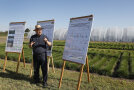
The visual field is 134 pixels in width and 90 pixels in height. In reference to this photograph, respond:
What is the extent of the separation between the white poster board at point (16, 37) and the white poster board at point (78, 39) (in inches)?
108

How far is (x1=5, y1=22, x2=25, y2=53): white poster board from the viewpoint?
6637 millimetres

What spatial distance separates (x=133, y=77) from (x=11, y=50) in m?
5.62

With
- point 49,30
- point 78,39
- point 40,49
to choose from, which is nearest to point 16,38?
point 49,30

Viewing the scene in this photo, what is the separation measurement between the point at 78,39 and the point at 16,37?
11.8ft

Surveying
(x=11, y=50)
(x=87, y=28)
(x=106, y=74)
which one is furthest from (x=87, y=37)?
(x=11, y=50)

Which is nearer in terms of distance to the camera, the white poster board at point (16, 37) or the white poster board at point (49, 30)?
the white poster board at point (49, 30)

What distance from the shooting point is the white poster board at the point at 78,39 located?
4211mm

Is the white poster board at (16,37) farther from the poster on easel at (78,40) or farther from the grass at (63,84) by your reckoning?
the poster on easel at (78,40)

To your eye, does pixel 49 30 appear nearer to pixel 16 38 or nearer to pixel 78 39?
pixel 16 38

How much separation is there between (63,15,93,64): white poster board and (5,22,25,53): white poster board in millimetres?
2746

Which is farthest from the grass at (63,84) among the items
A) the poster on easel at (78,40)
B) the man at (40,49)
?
the poster on easel at (78,40)

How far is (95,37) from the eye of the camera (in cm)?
2903

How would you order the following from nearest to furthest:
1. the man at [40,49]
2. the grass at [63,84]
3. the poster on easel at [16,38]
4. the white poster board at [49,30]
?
1. the grass at [63,84]
2. the man at [40,49]
3. the white poster board at [49,30]
4. the poster on easel at [16,38]

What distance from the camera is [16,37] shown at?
22.4ft
